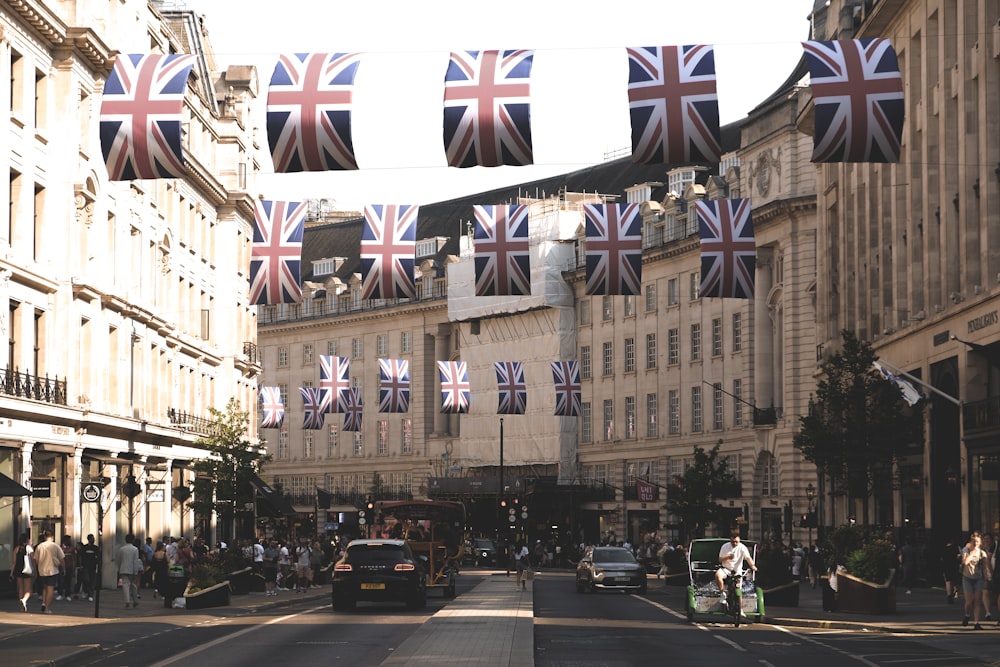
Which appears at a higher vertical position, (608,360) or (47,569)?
(608,360)

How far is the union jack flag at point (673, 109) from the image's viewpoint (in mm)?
31469

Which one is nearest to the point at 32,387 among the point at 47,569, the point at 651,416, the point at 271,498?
the point at 47,569

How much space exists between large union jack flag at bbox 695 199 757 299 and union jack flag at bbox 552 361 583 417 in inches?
1151

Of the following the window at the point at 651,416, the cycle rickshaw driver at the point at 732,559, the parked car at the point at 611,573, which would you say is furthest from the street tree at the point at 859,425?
the window at the point at 651,416

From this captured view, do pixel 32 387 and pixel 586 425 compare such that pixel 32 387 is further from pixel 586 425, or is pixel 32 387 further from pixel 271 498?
pixel 586 425

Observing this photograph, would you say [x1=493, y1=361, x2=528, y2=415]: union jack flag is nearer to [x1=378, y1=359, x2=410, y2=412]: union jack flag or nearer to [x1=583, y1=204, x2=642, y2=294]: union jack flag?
[x1=378, y1=359, x2=410, y2=412]: union jack flag

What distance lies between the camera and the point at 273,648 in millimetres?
26234

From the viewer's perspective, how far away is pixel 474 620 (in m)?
31.6

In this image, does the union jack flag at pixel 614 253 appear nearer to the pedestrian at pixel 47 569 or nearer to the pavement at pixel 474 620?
the pavement at pixel 474 620

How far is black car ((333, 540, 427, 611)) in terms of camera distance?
37938 mm

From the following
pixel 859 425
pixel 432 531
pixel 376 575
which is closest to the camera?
pixel 376 575

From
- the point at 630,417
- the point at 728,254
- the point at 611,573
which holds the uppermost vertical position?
the point at 728,254

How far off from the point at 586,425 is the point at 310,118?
79.3 m

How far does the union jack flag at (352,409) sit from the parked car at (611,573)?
2486 cm
